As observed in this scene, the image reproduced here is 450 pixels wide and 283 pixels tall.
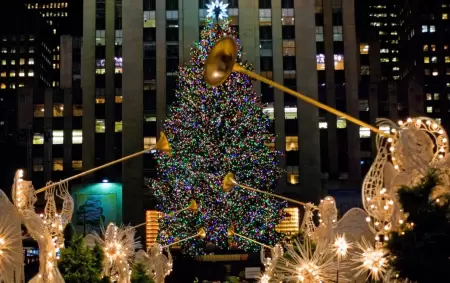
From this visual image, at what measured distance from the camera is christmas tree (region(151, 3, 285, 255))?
1437 inches

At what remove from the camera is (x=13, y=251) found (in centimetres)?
1237

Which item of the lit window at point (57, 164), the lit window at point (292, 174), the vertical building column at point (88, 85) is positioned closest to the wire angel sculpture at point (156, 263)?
the lit window at point (292, 174)

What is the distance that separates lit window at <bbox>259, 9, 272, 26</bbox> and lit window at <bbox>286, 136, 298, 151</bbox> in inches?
370

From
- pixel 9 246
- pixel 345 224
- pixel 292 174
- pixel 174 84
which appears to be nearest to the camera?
pixel 9 246

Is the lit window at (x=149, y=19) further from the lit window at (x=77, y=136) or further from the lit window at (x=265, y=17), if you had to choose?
the lit window at (x=77, y=136)

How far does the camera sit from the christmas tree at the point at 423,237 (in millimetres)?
8398

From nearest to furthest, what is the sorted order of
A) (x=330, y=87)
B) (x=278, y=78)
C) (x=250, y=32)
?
1. (x=278, y=78)
2. (x=250, y=32)
3. (x=330, y=87)

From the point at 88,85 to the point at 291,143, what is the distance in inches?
678

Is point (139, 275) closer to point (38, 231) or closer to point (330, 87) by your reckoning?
point (38, 231)

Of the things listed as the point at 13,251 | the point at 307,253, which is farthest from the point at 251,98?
the point at 13,251

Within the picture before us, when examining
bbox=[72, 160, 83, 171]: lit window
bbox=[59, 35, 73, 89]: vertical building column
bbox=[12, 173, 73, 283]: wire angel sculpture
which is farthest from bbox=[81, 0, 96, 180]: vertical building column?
bbox=[12, 173, 73, 283]: wire angel sculpture

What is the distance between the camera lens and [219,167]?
3728 centimetres

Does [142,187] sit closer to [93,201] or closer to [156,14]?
[93,201]

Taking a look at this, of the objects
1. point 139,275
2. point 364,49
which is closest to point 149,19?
point 364,49
